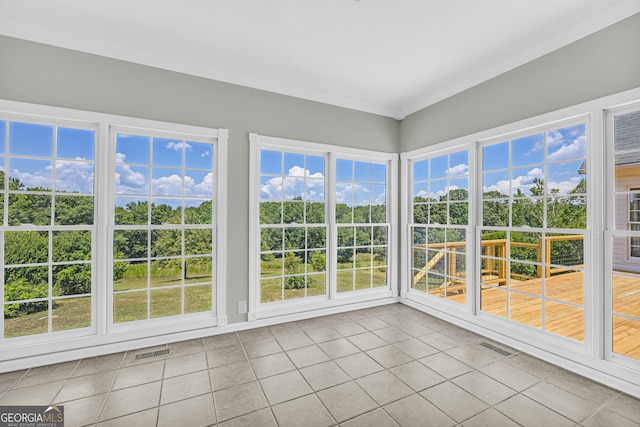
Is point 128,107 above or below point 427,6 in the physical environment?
below

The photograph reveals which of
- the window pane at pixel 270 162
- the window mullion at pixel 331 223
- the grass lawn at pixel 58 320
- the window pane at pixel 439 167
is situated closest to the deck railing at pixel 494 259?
the window pane at pixel 439 167

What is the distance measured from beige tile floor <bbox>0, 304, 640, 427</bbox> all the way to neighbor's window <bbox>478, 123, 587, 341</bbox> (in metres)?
0.54

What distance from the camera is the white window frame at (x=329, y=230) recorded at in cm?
349

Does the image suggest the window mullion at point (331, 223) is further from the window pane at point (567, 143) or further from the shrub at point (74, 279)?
the shrub at point (74, 279)

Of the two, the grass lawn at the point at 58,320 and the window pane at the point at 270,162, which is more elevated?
the window pane at the point at 270,162

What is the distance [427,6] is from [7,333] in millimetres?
4583

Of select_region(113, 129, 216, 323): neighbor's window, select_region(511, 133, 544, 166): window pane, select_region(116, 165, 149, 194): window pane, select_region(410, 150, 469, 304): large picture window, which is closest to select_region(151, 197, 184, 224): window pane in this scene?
select_region(113, 129, 216, 323): neighbor's window

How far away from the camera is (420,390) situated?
7.42 ft

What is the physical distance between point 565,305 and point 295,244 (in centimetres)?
290

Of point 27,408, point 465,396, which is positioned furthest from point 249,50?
point 465,396

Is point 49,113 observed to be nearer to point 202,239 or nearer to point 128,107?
point 128,107

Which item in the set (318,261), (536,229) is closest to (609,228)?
(536,229)

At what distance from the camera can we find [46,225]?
272cm

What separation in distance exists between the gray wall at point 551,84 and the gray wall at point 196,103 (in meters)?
1.20
